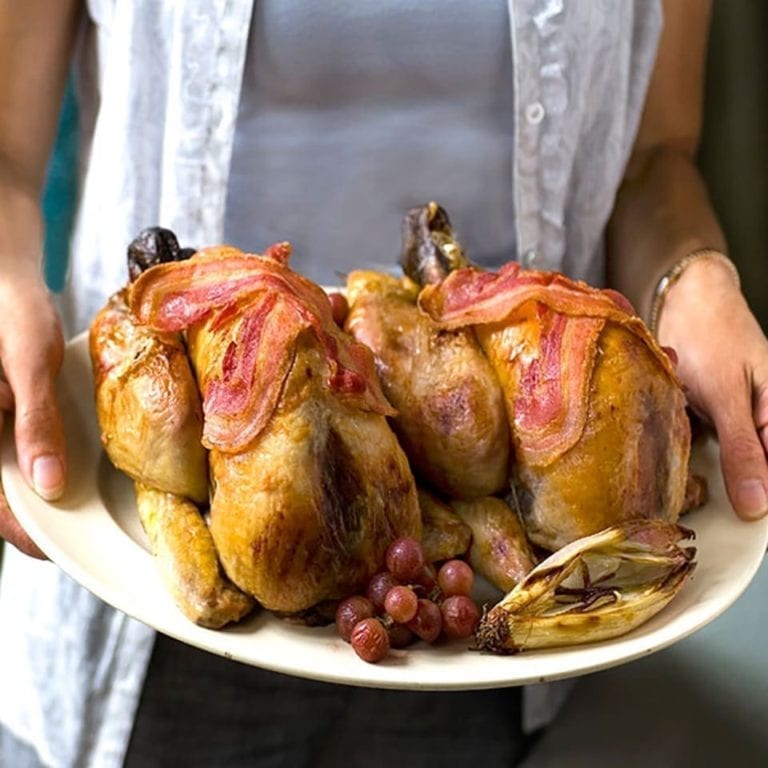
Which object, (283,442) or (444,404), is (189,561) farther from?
(444,404)

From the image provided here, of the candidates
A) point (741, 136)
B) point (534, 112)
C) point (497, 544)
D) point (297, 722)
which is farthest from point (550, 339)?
point (741, 136)

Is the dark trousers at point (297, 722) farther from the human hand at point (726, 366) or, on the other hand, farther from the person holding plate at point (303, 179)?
the human hand at point (726, 366)

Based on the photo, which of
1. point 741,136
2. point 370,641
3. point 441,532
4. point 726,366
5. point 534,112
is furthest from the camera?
point 741,136

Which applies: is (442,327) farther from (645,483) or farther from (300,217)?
(300,217)

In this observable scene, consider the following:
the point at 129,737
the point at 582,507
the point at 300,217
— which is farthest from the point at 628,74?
the point at 129,737

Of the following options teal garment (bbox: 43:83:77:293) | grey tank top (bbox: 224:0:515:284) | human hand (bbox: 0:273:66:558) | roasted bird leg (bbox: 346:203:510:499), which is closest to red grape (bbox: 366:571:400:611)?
roasted bird leg (bbox: 346:203:510:499)

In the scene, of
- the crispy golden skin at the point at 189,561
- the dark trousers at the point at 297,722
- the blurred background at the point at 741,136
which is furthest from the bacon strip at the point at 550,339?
the blurred background at the point at 741,136
